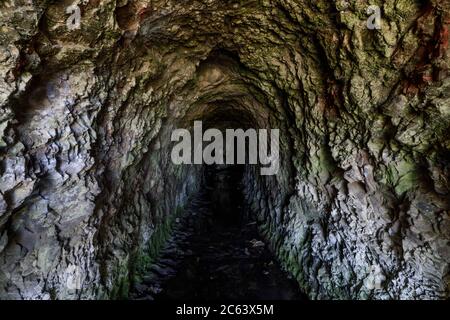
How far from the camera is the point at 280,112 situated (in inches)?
268

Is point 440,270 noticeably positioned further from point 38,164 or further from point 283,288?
point 38,164

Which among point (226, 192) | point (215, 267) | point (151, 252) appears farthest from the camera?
point (226, 192)

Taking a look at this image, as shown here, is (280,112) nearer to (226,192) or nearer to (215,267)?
(215,267)

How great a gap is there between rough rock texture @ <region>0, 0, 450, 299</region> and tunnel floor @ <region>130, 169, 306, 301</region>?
34cm

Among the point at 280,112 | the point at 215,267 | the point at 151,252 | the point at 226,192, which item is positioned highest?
the point at 226,192

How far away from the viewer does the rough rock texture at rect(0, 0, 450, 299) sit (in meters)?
3.33

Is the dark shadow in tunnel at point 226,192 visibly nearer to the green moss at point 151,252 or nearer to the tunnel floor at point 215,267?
the tunnel floor at point 215,267

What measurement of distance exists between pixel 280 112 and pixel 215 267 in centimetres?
323

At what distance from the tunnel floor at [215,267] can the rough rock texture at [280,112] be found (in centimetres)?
34

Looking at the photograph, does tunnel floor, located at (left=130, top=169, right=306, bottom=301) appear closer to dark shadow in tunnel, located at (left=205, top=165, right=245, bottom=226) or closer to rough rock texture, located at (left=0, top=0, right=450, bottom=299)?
dark shadow in tunnel, located at (left=205, top=165, right=245, bottom=226)

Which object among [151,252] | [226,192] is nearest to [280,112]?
[151,252]

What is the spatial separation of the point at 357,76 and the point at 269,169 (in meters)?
4.22

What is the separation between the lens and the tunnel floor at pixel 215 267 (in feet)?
19.6

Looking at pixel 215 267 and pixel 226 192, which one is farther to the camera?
pixel 226 192
